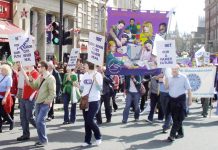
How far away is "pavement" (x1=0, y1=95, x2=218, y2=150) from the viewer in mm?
9352

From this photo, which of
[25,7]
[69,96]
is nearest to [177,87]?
[69,96]

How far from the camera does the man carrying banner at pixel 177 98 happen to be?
392 inches

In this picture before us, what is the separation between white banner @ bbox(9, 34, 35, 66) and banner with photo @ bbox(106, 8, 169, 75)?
3188mm

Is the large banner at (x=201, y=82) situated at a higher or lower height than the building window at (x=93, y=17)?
lower

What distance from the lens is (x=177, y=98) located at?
32.9ft

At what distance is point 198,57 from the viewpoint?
1961cm

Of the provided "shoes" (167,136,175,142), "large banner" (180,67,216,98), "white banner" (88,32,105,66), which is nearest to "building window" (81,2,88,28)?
"large banner" (180,67,216,98)

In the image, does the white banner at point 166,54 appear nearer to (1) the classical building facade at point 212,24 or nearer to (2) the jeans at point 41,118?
(2) the jeans at point 41,118

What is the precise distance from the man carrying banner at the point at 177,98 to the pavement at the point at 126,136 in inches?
13.6

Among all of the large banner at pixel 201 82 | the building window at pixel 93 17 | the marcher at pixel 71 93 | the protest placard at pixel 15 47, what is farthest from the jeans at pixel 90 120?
the building window at pixel 93 17

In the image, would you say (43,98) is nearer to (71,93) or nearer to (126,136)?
(126,136)

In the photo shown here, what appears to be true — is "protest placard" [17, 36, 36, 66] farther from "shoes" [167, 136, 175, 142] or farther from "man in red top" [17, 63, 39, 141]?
"shoes" [167, 136, 175, 142]

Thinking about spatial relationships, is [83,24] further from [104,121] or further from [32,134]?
[32,134]

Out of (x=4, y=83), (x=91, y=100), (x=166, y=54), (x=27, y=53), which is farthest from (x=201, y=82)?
(x=27, y=53)
